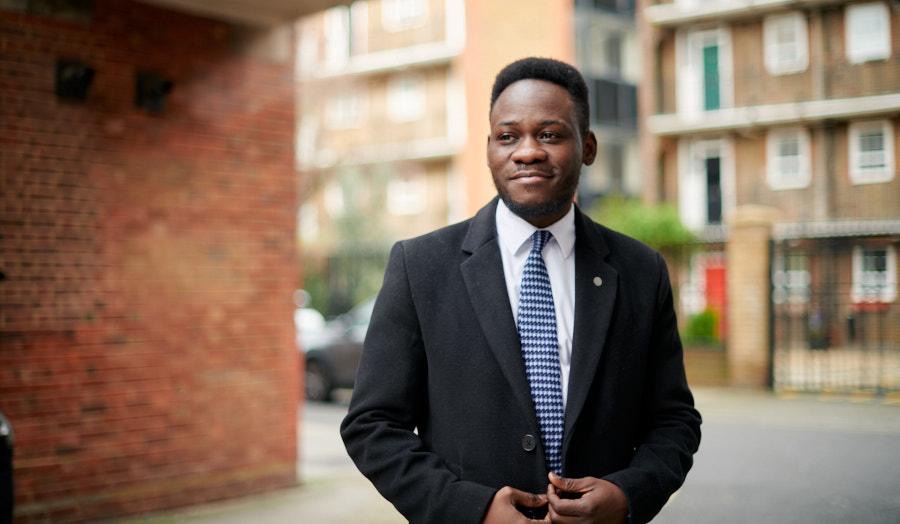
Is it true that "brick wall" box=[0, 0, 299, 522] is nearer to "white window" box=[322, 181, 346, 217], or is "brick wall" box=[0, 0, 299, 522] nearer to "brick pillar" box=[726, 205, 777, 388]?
"brick pillar" box=[726, 205, 777, 388]

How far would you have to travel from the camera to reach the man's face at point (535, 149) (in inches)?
80.5

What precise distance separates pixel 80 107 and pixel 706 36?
20922mm

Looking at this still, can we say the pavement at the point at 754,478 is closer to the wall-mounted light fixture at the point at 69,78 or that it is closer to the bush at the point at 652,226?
the wall-mounted light fixture at the point at 69,78

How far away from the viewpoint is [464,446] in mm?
2055

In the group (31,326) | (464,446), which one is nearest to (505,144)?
(464,446)

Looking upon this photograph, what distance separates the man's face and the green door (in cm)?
2317

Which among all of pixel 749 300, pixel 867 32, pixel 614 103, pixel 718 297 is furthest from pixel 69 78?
pixel 614 103

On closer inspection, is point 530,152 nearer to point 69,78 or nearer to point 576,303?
point 576,303

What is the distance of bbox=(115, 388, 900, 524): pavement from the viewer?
6539mm

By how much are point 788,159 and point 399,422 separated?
23162 millimetres

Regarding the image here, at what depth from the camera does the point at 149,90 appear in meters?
6.30

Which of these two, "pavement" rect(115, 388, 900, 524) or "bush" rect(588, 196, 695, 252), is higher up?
"bush" rect(588, 196, 695, 252)

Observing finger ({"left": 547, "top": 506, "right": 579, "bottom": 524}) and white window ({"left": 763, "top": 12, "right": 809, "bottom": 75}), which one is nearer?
finger ({"left": 547, "top": 506, "right": 579, "bottom": 524})

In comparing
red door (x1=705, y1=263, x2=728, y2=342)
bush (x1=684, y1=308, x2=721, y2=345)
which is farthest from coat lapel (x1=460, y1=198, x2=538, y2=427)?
bush (x1=684, y1=308, x2=721, y2=345)
